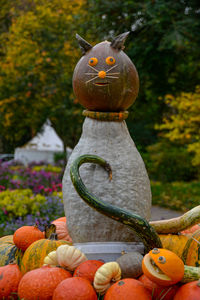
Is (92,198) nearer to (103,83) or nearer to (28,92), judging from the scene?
(103,83)

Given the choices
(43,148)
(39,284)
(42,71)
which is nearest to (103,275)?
(39,284)

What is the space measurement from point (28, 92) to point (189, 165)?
5768mm

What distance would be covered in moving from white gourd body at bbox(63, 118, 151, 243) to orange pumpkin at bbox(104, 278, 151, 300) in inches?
23.1

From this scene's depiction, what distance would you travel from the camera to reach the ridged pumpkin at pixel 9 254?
320 centimetres

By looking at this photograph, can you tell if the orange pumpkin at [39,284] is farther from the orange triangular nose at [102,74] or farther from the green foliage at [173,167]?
the green foliage at [173,167]

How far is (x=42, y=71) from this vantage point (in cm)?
1214

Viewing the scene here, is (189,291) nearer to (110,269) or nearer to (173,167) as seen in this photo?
(110,269)

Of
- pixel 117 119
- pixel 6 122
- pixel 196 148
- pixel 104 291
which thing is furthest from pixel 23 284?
pixel 6 122

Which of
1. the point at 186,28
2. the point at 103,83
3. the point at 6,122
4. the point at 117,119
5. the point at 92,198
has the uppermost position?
the point at 186,28

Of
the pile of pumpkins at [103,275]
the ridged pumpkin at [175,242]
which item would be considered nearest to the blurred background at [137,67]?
the ridged pumpkin at [175,242]

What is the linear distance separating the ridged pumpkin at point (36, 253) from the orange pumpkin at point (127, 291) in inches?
26.7

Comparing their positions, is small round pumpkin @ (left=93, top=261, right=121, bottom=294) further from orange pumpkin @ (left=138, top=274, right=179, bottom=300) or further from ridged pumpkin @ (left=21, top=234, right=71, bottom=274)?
ridged pumpkin @ (left=21, top=234, right=71, bottom=274)

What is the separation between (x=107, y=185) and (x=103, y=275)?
28.8 inches

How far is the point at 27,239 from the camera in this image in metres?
3.20
